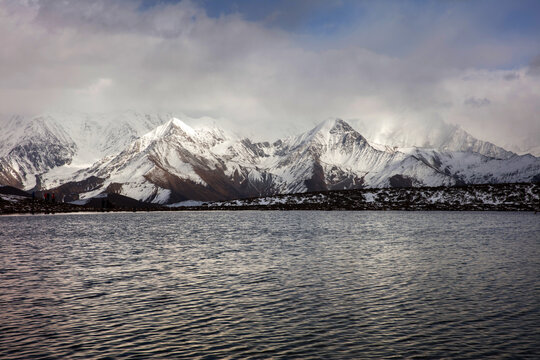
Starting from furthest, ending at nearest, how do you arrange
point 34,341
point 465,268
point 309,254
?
point 309,254 < point 465,268 < point 34,341

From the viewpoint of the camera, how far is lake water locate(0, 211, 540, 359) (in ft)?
71.7

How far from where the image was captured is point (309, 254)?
5441 cm

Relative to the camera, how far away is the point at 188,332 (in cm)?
2422

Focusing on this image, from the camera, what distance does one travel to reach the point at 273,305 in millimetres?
29797

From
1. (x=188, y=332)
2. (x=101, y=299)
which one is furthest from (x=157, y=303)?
(x=188, y=332)

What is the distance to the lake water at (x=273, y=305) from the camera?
21844 millimetres

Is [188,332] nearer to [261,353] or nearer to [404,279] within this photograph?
[261,353]

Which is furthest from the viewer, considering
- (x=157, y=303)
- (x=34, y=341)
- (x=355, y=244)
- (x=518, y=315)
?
(x=355, y=244)

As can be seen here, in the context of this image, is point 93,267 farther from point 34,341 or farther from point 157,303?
point 34,341

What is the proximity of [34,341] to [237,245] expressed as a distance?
43.2 m

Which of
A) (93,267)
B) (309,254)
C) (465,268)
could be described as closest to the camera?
(465,268)

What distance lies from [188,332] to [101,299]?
1030 centimetres

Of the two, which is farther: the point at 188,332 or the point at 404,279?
the point at 404,279

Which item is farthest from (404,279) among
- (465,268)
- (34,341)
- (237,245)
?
(237,245)
